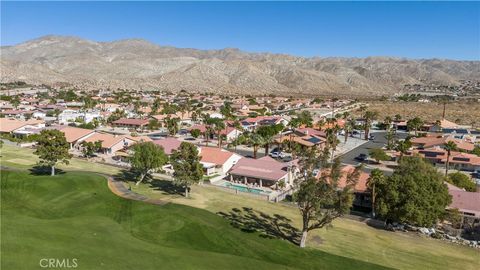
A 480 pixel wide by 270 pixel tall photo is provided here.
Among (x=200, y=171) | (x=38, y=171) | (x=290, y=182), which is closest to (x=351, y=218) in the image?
(x=290, y=182)

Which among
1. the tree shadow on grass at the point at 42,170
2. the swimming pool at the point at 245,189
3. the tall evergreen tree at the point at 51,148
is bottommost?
the swimming pool at the point at 245,189

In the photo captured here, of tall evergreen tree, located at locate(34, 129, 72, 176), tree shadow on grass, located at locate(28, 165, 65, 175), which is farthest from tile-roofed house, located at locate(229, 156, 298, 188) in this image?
tree shadow on grass, located at locate(28, 165, 65, 175)

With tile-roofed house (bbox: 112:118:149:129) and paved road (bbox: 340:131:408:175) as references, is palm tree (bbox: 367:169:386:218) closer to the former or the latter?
paved road (bbox: 340:131:408:175)

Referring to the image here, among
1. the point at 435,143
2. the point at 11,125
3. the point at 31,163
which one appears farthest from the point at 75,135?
the point at 435,143

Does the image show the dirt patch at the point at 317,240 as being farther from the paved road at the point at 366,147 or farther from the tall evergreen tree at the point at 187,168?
the paved road at the point at 366,147

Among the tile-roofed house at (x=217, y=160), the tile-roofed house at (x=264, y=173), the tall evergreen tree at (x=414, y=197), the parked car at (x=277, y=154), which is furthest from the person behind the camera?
the parked car at (x=277, y=154)

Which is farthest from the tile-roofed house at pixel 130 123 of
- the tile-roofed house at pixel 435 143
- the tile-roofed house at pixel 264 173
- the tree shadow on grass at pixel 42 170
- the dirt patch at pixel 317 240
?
the dirt patch at pixel 317 240
